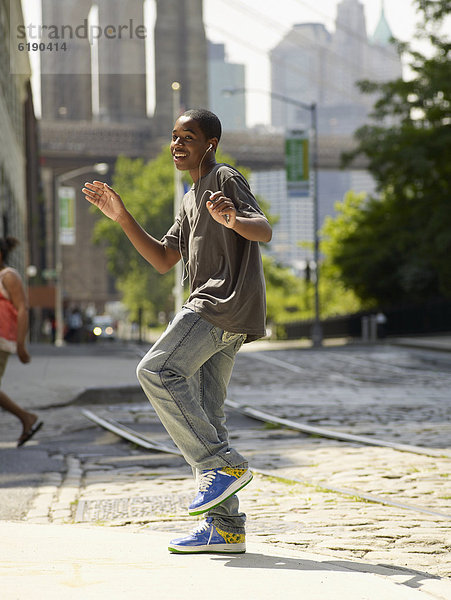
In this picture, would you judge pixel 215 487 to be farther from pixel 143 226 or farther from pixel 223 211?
pixel 143 226

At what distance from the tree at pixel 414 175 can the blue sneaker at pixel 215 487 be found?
97.5 feet

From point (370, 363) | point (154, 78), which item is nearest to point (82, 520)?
point (370, 363)

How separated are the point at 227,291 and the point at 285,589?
1.15 meters

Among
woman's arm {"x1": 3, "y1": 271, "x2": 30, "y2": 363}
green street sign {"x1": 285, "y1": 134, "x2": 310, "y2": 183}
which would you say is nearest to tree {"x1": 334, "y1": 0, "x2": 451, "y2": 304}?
green street sign {"x1": 285, "y1": 134, "x2": 310, "y2": 183}

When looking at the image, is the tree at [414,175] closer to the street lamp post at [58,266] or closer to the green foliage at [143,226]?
the street lamp post at [58,266]

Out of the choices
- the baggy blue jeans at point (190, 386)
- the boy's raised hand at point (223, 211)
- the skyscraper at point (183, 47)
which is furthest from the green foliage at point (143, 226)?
the boy's raised hand at point (223, 211)

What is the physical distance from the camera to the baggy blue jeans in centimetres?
397

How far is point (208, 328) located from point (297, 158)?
33.0 meters

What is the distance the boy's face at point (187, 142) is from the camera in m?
4.09

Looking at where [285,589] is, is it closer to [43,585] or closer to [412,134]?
[43,585]

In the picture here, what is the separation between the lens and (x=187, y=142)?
13.5 ft

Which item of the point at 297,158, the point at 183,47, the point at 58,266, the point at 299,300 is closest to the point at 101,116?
the point at 183,47

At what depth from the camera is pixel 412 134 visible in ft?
112

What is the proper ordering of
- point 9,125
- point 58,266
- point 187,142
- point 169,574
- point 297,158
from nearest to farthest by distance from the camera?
point 169,574 < point 187,142 < point 9,125 < point 297,158 < point 58,266
